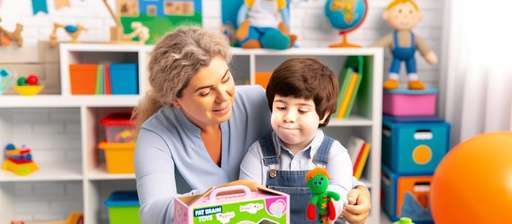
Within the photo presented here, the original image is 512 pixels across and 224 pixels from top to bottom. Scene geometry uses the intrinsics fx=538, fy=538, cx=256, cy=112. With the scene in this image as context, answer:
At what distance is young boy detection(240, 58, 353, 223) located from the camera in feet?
3.96

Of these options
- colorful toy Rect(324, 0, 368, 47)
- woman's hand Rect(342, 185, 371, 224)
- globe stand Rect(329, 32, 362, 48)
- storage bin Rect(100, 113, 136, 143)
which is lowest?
storage bin Rect(100, 113, 136, 143)

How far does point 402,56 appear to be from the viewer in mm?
2805

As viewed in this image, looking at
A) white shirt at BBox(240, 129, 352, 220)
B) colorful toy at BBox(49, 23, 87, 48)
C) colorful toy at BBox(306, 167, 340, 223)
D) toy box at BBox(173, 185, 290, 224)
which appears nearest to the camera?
toy box at BBox(173, 185, 290, 224)

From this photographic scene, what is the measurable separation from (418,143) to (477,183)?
81 centimetres

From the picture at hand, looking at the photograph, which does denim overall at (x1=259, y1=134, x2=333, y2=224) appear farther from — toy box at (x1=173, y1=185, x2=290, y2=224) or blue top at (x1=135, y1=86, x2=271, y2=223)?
toy box at (x1=173, y1=185, x2=290, y2=224)

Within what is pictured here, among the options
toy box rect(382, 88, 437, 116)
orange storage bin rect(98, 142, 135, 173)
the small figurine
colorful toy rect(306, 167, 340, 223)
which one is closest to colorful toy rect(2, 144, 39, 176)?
orange storage bin rect(98, 142, 135, 173)

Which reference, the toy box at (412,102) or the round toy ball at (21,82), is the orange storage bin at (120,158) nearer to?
the round toy ball at (21,82)

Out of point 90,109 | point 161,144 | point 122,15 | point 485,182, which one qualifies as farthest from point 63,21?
point 485,182

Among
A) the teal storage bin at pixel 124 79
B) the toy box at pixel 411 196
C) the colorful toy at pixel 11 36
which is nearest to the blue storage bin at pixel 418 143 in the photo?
the toy box at pixel 411 196

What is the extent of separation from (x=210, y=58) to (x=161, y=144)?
261 millimetres

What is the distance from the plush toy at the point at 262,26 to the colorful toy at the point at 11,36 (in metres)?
1.12

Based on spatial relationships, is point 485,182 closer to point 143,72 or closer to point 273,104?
point 273,104

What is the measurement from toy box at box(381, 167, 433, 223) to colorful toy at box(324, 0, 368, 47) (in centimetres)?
73

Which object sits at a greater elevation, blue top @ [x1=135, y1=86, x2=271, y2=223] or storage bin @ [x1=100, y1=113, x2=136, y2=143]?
blue top @ [x1=135, y1=86, x2=271, y2=223]
